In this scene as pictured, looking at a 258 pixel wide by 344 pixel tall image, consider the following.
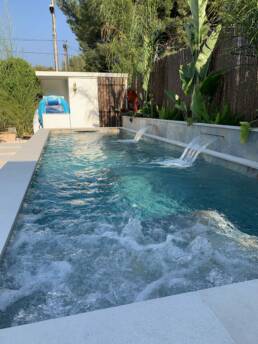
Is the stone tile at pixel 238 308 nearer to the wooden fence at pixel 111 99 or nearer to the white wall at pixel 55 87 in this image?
the wooden fence at pixel 111 99

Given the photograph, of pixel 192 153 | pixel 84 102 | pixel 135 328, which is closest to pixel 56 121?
pixel 84 102

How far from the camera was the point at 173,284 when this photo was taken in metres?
1.75

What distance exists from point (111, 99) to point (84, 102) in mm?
1667

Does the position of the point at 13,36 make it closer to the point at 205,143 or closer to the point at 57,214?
the point at 205,143

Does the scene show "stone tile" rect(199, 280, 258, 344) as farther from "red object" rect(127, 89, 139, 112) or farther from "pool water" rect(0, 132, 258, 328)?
"red object" rect(127, 89, 139, 112)

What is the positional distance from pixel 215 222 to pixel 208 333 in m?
1.67

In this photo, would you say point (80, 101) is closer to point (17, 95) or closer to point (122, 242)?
point (17, 95)

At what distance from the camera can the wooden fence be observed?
14828 mm

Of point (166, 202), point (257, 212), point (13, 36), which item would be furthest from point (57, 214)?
point (13, 36)

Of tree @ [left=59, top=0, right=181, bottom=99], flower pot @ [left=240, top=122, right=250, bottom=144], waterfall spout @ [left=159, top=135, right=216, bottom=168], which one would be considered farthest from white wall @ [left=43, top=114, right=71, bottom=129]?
flower pot @ [left=240, top=122, right=250, bottom=144]

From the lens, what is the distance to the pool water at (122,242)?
170 cm

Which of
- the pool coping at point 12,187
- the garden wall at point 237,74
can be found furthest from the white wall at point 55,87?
the pool coping at point 12,187

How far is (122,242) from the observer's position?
2.35 metres

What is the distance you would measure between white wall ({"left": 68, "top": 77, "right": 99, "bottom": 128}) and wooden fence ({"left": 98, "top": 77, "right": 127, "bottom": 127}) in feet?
2.29
